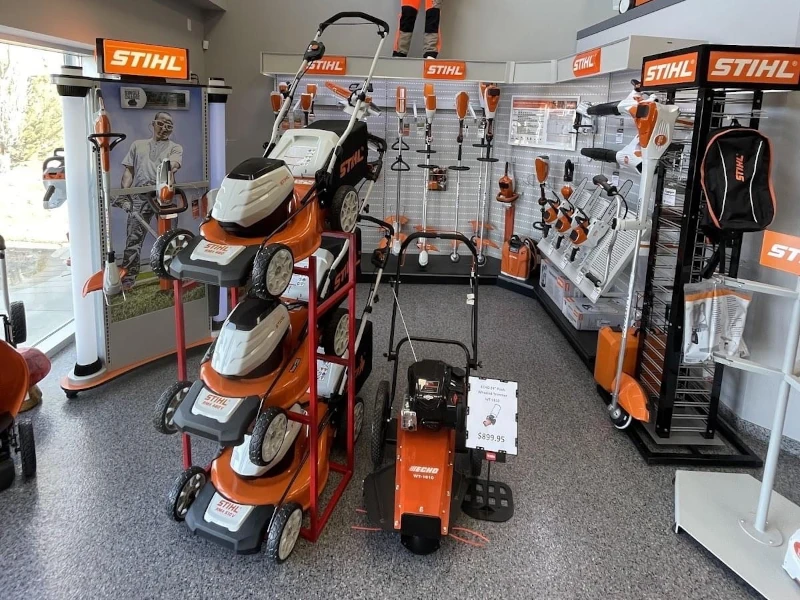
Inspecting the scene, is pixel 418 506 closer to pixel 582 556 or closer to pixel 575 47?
pixel 582 556

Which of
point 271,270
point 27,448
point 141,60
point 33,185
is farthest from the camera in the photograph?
point 33,185

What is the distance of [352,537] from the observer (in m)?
2.68

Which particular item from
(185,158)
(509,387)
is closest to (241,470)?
(509,387)

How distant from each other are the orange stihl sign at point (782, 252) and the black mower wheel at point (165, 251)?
210cm

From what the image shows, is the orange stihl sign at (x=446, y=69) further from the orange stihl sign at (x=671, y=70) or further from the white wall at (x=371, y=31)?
the orange stihl sign at (x=671, y=70)

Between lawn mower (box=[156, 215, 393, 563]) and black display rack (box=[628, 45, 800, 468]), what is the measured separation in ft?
5.69

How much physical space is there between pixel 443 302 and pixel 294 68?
281 cm

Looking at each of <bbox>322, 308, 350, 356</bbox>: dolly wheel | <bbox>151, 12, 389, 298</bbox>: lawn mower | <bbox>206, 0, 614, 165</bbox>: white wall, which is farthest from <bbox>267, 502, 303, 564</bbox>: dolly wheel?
<bbox>206, 0, 614, 165</bbox>: white wall

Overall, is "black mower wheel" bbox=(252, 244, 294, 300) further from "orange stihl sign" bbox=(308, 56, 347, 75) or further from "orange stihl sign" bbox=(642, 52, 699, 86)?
"orange stihl sign" bbox=(308, 56, 347, 75)

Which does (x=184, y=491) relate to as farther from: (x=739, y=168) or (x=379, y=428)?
(x=739, y=168)

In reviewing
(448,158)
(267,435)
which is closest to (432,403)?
(267,435)

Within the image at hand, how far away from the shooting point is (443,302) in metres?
5.94

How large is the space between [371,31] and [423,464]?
18.6 ft

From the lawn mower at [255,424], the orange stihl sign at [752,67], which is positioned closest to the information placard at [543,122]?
the orange stihl sign at [752,67]
